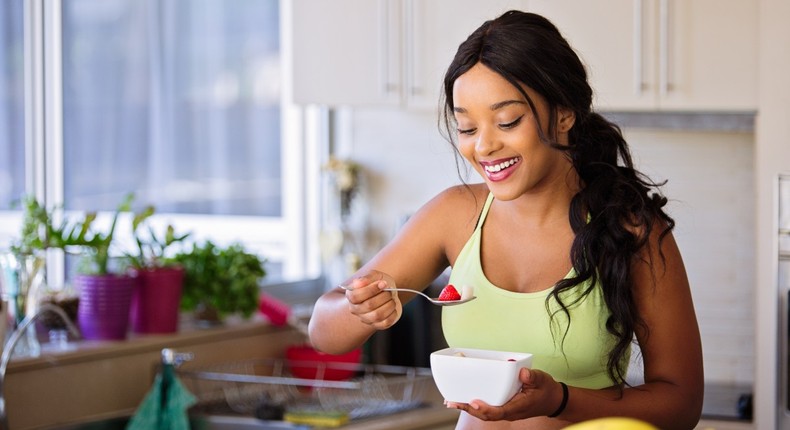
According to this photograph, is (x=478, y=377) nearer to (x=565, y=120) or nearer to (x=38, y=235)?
(x=565, y=120)

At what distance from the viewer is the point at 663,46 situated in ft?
10.1

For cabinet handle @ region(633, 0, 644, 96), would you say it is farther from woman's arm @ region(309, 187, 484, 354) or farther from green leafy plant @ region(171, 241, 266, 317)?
woman's arm @ region(309, 187, 484, 354)

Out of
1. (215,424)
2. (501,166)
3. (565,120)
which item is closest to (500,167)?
(501,166)

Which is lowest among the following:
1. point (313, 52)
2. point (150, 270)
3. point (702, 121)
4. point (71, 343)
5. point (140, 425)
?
point (140, 425)

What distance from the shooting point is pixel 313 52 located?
11.4 ft

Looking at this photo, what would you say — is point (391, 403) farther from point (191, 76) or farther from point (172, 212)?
point (191, 76)

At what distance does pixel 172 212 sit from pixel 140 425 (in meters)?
1.07

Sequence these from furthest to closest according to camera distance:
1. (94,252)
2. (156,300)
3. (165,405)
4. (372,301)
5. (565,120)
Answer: (156,300) → (94,252) → (165,405) → (565,120) → (372,301)

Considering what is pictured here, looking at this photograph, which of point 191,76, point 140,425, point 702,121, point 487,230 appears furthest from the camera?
point 191,76

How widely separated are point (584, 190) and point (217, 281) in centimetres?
165

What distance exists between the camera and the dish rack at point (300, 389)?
2.91 meters

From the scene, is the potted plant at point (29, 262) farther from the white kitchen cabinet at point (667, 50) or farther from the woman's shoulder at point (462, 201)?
the white kitchen cabinet at point (667, 50)

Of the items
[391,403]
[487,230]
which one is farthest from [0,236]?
[487,230]

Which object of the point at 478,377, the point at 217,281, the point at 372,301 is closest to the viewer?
the point at 478,377
